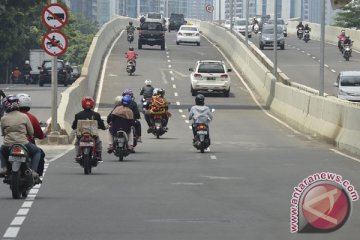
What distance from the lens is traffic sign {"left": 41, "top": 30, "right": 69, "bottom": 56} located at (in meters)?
34.8

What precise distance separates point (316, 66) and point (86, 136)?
59.8 meters

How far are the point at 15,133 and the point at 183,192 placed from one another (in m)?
2.85

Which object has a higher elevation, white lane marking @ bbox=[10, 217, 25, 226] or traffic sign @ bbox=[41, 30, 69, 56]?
traffic sign @ bbox=[41, 30, 69, 56]

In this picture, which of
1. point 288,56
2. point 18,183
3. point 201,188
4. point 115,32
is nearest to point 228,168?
point 201,188

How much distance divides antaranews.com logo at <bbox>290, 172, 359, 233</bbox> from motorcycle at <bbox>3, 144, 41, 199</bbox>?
766 centimetres

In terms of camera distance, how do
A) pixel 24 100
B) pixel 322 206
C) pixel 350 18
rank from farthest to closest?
pixel 350 18
pixel 24 100
pixel 322 206

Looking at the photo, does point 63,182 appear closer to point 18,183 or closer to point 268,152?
point 18,183

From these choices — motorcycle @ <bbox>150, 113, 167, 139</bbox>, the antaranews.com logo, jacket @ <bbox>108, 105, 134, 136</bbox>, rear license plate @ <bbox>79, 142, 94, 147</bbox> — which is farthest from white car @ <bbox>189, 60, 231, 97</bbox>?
the antaranews.com logo

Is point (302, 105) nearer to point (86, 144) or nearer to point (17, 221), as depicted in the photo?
point (86, 144)

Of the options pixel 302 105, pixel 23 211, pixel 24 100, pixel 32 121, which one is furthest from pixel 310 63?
pixel 23 211

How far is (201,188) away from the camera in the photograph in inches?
842

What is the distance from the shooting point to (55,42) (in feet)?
115

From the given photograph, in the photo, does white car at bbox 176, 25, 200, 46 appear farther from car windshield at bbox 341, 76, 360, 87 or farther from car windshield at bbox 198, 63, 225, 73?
car windshield at bbox 341, 76, 360, 87

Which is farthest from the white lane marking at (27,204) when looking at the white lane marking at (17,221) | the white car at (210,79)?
the white car at (210,79)
